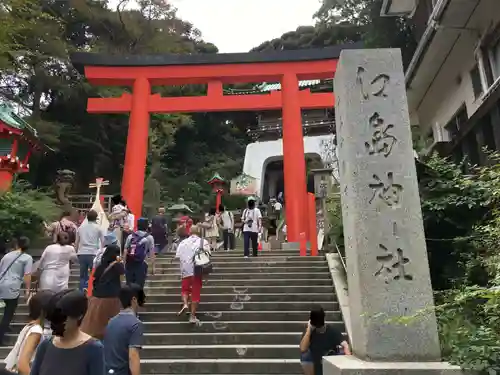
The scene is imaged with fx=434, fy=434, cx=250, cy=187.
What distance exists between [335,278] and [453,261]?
1.95 metres

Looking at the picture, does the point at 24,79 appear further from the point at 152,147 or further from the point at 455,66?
the point at 455,66

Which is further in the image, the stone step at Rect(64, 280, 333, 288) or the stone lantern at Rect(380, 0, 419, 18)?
the stone lantern at Rect(380, 0, 419, 18)

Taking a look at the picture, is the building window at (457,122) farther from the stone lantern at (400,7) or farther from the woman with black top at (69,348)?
the woman with black top at (69,348)

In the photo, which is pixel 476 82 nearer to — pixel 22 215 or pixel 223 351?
pixel 223 351

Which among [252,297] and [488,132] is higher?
[488,132]

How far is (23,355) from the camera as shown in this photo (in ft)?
9.45

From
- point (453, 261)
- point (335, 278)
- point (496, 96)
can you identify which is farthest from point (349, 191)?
point (496, 96)

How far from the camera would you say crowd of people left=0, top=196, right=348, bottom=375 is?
2279mm

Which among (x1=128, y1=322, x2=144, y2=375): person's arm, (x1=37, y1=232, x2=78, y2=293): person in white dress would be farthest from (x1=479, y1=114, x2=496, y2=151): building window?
(x1=37, y1=232, x2=78, y2=293): person in white dress

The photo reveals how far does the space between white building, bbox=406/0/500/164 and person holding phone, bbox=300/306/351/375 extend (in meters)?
5.33

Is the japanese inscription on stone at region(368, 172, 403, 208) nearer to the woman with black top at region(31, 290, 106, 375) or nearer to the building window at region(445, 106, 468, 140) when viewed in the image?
the woman with black top at region(31, 290, 106, 375)

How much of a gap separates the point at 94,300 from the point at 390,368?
2.91 meters

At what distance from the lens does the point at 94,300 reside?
443 cm

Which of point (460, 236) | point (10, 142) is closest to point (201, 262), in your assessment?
point (460, 236)
